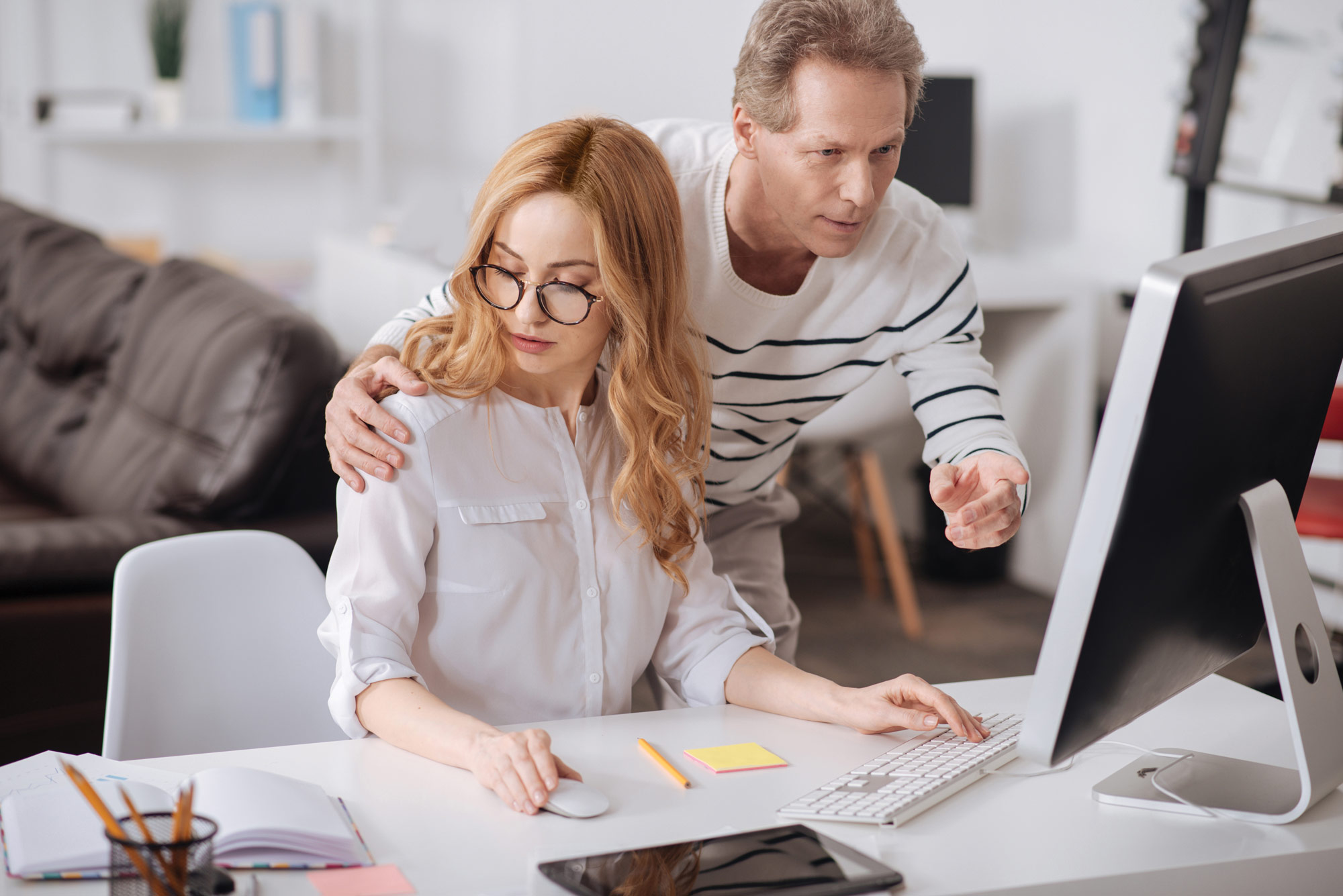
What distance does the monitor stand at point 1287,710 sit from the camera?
1.04 m

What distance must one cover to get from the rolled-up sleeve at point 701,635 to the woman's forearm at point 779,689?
0.07 feet

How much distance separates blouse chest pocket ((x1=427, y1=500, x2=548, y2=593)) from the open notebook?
32 cm

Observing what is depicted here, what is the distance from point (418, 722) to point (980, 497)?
25.2 inches

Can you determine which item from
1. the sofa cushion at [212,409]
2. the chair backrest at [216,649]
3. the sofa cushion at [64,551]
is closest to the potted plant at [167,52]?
the sofa cushion at [212,409]

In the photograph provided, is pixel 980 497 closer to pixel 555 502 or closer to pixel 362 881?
pixel 555 502

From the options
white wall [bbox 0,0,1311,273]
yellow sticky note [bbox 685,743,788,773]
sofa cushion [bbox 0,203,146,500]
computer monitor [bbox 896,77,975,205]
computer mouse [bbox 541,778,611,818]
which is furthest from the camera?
computer monitor [bbox 896,77,975,205]

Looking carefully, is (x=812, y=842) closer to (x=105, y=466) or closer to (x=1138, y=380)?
(x=1138, y=380)

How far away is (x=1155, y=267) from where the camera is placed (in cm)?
84

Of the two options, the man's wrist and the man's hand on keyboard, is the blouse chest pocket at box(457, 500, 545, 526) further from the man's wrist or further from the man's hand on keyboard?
the man's hand on keyboard

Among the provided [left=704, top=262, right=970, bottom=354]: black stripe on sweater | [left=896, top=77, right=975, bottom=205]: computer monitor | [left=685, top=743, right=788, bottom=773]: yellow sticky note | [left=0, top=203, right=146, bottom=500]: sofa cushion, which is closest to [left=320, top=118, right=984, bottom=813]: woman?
[left=685, top=743, right=788, bottom=773]: yellow sticky note

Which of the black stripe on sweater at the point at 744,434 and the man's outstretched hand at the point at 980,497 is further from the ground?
the man's outstretched hand at the point at 980,497

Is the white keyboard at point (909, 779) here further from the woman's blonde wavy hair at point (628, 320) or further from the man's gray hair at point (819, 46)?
the man's gray hair at point (819, 46)

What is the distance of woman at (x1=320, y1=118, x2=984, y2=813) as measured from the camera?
4.04 ft

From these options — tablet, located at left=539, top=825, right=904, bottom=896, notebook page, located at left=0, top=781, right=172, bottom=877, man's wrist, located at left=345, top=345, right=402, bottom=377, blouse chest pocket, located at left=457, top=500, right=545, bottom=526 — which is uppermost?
man's wrist, located at left=345, top=345, right=402, bottom=377
